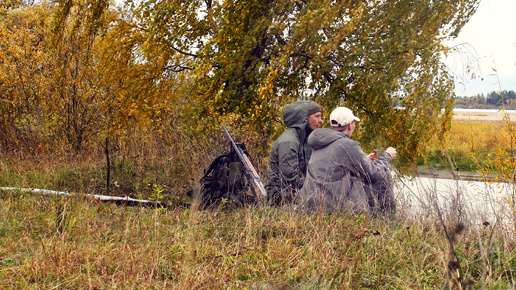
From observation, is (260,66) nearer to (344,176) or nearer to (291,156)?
(291,156)

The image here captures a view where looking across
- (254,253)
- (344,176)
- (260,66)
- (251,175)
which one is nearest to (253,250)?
(254,253)

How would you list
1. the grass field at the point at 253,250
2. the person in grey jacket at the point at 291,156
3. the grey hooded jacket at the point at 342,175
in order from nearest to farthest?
the grass field at the point at 253,250, the grey hooded jacket at the point at 342,175, the person in grey jacket at the point at 291,156

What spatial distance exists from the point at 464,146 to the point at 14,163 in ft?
52.5

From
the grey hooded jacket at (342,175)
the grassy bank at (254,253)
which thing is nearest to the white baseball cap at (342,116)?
the grey hooded jacket at (342,175)

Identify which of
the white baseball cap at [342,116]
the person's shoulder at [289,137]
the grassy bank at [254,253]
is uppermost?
the white baseball cap at [342,116]

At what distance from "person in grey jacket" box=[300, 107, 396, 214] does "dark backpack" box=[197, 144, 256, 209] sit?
0.80 meters

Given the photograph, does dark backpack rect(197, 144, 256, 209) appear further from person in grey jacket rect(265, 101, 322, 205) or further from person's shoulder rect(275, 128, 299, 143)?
person's shoulder rect(275, 128, 299, 143)

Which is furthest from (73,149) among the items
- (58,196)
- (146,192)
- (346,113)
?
(346,113)

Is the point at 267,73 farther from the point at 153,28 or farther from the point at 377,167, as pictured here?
the point at 377,167

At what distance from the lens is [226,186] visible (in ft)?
15.6

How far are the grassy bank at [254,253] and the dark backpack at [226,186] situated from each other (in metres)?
0.41

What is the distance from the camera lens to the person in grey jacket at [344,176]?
3.98m

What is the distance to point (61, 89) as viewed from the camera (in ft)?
29.0

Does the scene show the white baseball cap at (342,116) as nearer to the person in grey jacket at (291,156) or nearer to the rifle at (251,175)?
the person in grey jacket at (291,156)
